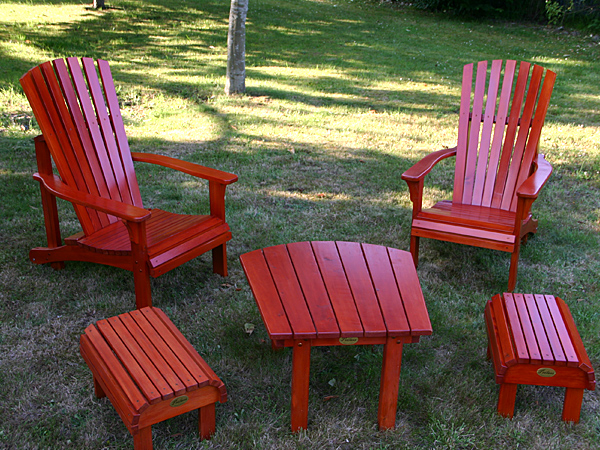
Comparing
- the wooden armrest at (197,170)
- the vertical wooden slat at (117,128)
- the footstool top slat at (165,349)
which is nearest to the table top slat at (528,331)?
the footstool top slat at (165,349)

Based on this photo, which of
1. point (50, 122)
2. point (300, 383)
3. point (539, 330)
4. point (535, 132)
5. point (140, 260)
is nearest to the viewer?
point (300, 383)

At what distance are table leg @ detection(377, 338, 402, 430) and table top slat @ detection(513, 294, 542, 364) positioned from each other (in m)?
0.57

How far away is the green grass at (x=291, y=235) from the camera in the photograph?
2.36 metres

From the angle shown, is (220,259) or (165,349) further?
(220,259)

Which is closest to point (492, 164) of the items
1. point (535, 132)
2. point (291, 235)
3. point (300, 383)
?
point (535, 132)

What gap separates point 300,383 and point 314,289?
16.3 inches

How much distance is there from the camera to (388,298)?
2336mm

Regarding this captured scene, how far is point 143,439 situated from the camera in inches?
80.4

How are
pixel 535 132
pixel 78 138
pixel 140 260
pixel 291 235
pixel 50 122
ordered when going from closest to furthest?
pixel 140 260 < pixel 50 122 < pixel 78 138 < pixel 535 132 < pixel 291 235

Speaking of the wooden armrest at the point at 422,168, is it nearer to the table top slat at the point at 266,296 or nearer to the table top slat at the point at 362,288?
the table top slat at the point at 362,288

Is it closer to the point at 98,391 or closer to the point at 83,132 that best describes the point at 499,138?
the point at 83,132

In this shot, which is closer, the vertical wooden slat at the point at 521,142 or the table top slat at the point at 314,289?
the table top slat at the point at 314,289

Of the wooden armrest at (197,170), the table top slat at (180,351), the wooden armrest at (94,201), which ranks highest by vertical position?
the wooden armrest at (197,170)

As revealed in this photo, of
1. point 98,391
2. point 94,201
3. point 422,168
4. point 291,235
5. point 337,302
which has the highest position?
point 422,168
